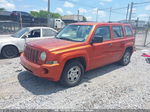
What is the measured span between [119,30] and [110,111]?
352cm

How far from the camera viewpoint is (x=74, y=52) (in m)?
3.51

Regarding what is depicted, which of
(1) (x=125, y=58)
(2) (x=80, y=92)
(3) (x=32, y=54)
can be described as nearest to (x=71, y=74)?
(2) (x=80, y=92)

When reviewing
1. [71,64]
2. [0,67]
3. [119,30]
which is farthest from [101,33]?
[0,67]

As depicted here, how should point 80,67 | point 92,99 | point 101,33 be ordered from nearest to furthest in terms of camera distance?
1. point 92,99
2. point 80,67
3. point 101,33

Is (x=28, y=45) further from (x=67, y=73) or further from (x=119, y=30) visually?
(x=119, y=30)

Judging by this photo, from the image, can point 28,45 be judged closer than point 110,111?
No

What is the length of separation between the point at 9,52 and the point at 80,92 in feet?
14.8

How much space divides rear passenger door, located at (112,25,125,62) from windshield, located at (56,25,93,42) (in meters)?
1.24

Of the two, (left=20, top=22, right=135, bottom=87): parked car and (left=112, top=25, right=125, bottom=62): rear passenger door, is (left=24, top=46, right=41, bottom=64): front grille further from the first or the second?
(left=112, top=25, right=125, bottom=62): rear passenger door

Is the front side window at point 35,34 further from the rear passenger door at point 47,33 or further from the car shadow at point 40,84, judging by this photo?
the car shadow at point 40,84

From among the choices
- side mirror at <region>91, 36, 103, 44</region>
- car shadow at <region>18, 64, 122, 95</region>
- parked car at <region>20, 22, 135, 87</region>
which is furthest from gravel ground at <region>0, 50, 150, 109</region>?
side mirror at <region>91, 36, 103, 44</region>

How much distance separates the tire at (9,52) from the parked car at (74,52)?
2.60m

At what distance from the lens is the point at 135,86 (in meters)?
4.00

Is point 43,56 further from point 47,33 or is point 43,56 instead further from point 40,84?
point 47,33
